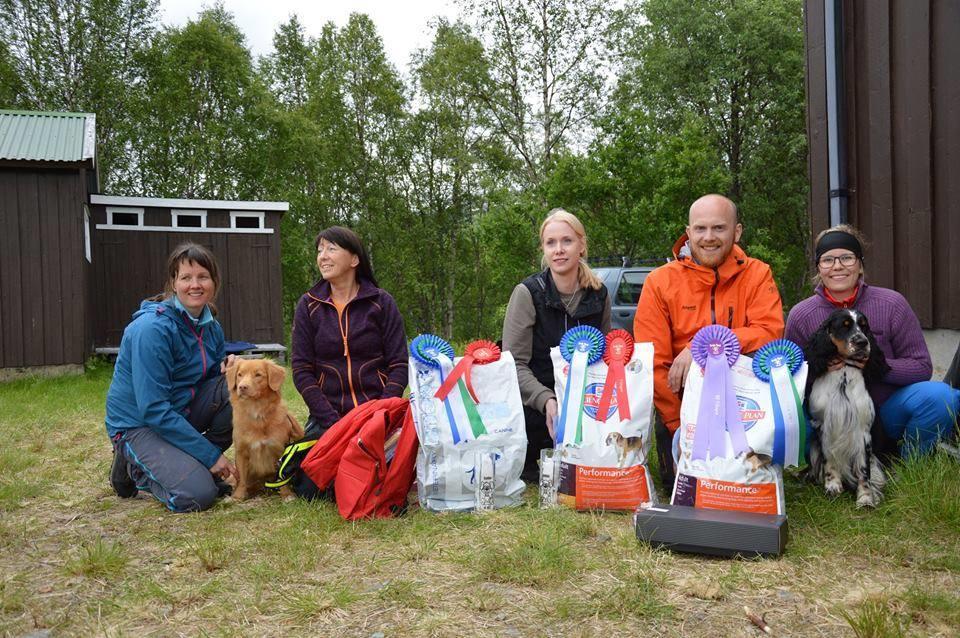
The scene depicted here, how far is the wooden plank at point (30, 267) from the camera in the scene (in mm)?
10547

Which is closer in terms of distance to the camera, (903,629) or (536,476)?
(903,629)

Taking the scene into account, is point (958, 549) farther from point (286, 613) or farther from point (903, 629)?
point (286, 613)

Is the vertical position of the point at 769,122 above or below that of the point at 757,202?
above

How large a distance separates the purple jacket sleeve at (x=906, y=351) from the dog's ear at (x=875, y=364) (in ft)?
0.26

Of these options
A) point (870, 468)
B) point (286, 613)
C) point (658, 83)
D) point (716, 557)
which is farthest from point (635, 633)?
point (658, 83)

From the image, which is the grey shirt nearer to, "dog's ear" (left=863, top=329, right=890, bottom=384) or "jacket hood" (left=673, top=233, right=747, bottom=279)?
"jacket hood" (left=673, top=233, right=747, bottom=279)

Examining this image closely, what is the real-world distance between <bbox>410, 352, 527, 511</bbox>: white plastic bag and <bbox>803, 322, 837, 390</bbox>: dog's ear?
4.47 ft

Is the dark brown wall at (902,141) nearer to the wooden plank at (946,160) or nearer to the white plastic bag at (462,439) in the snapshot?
the wooden plank at (946,160)

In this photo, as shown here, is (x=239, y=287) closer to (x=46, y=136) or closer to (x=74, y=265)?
(x=74, y=265)

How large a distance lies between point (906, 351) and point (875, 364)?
0.96 feet

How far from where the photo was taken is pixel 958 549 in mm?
2553

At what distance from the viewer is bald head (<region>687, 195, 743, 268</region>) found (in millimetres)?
3316

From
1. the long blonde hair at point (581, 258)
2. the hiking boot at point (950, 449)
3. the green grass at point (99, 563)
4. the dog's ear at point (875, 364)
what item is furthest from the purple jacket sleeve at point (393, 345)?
the hiking boot at point (950, 449)

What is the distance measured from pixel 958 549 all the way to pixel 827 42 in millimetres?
4209
